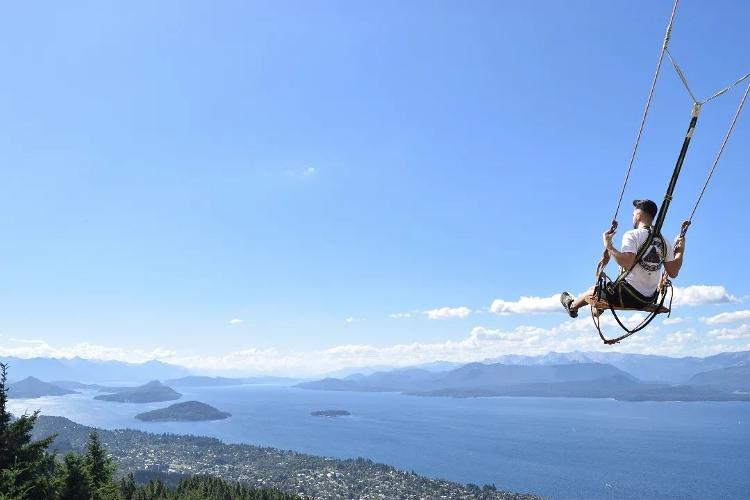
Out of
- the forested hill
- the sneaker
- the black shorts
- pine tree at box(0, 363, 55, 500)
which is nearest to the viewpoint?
the black shorts

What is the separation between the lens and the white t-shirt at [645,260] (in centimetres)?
637

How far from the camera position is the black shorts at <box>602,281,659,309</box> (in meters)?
6.77

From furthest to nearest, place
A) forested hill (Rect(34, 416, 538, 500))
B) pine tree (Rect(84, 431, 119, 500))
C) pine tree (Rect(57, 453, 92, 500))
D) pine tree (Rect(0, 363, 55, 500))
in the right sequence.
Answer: forested hill (Rect(34, 416, 538, 500)) < pine tree (Rect(84, 431, 119, 500)) < pine tree (Rect(57, 453, 92, 500)) < pine tree (Rect(0, 363, 55, 500))

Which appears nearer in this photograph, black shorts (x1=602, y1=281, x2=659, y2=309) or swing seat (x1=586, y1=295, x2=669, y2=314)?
black shorts (x1=602, y1=281, x2=659, y2=309)

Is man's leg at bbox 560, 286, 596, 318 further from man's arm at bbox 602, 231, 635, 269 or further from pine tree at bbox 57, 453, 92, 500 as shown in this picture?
pine tree at bbox 57, 453, 92, 500

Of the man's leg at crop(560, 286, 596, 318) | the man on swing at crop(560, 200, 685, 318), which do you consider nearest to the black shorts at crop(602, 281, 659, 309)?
the man on swing at crop(560, 200, 685, 318)

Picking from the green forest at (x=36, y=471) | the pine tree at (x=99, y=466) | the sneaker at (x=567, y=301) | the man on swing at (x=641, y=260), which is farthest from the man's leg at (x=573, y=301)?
the pine tree at (x=99, y=466)

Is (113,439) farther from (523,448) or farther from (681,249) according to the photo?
(681,249)

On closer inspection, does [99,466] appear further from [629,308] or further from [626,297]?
[626,297]

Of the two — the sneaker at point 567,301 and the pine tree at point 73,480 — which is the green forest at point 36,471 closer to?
the pine tree at point 73,480

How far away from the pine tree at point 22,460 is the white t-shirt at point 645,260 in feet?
66.5

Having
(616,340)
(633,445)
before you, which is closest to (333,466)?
(633,445)

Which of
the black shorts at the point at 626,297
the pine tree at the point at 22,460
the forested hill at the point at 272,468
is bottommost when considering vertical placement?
the forested hill at the point at 272,468

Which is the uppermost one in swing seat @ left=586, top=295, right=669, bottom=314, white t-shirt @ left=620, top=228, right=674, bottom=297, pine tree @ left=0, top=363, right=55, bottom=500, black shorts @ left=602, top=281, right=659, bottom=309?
white t-shirt @ left=620, top=228, right=674, bottom=297
